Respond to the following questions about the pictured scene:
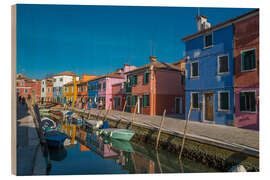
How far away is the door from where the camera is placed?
36.9 feet

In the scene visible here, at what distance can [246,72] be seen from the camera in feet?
30.5

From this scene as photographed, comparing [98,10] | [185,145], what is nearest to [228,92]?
[185,145]

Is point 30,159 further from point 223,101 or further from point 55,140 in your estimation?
point 223,101

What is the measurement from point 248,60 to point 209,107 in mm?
3537

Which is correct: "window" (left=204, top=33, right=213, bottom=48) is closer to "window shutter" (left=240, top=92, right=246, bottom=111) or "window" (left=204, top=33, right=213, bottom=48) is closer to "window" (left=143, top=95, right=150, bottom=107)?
"window shutter" (left=240, top=92, right=246, bottom=111)

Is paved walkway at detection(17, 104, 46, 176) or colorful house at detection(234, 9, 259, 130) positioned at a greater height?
colorful house at detection(234, 9, 259, 130)

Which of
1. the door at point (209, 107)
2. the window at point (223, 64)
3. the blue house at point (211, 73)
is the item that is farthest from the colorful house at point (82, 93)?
the window at point (223, 64)

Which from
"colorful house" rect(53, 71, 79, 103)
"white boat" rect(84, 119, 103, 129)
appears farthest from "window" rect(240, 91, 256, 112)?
"colorful house" rect(53, 71, 79, 103)

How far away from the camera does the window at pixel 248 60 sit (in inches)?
353

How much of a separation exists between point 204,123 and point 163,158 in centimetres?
452

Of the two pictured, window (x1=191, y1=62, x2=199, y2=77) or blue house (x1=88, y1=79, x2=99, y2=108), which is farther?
blue house (x1=88, y1=79, x2=99, y2=108)

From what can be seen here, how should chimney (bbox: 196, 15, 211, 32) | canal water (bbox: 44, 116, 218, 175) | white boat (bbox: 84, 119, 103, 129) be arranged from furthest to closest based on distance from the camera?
1. white boat (bbox: 84, 119, 103, 129)
2. chimney (bbox: 196, 15, 211, 32)
3. canal water (bbox: 44, 116, 218, 175)

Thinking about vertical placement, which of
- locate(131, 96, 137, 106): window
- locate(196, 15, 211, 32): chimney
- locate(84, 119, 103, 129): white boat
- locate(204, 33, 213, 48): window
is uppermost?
locate(196, 15, 211, 32): chimney

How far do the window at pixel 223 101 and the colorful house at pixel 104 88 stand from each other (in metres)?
16.0
